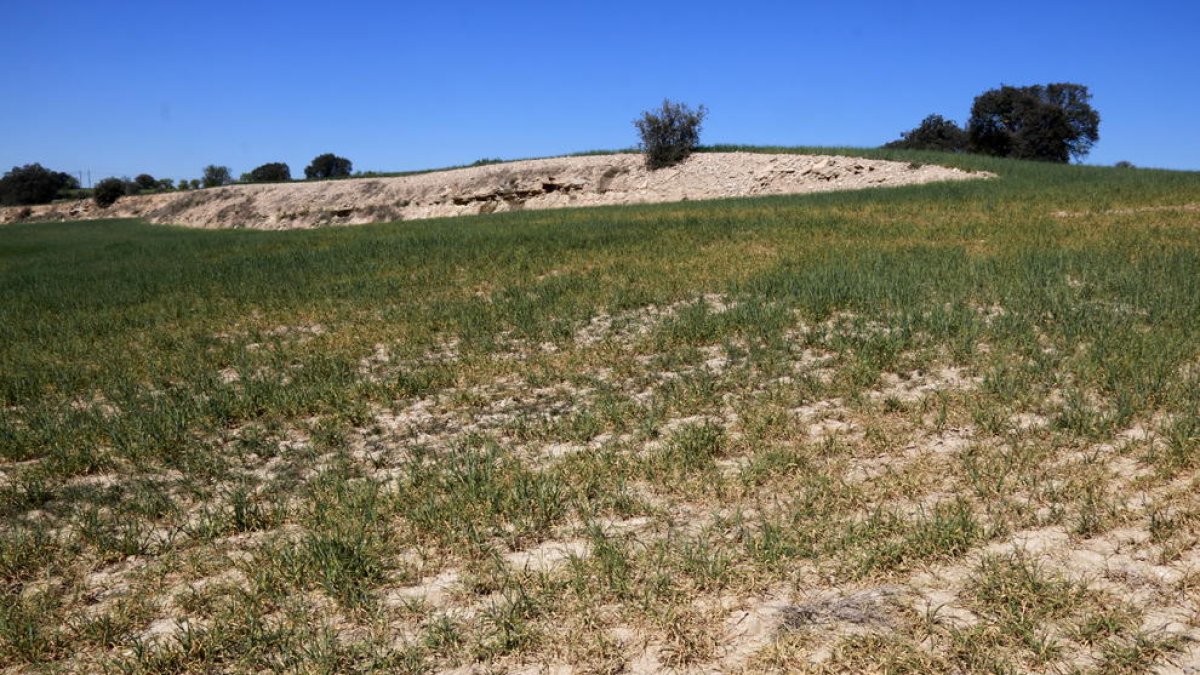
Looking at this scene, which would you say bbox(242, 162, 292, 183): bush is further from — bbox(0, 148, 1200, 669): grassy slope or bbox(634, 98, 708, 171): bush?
bbox(0, 148, 1200, 669): grassy slope

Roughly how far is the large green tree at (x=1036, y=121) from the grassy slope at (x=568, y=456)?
60.7m

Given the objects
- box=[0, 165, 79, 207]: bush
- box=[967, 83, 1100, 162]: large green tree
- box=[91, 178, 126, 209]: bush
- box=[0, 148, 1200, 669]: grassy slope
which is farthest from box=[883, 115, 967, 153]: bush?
box=[0, 165, 79, 207]: bush

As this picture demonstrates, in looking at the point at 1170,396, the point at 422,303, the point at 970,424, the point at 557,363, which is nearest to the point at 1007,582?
the point at 970,424

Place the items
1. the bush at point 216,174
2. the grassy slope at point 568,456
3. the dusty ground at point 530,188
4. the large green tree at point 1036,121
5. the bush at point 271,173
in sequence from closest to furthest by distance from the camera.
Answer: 1. the grassy slope at point 568,456
2. the dusty ground at point 530,188
3. the large green tree at point 1036,121
4. the bush at point 271,173
5. the bush at point 216,174

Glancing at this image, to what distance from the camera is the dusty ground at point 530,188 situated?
1585 inches

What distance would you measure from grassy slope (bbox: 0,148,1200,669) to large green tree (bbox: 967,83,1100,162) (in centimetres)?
6072

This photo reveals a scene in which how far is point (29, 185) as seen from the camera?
9494 cm

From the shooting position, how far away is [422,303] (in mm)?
12953

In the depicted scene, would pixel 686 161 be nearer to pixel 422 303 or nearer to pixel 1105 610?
pixel 422 303

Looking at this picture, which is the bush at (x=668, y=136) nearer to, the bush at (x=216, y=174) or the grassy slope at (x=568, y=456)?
the grassy slope at (x=568, y=456)

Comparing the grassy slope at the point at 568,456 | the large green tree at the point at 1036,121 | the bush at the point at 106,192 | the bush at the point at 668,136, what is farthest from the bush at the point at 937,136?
the bush at the point at 106,192

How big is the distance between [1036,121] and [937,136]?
38.7 ft

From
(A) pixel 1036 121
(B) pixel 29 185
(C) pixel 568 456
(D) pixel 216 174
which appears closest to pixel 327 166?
(D) pixel 216 174

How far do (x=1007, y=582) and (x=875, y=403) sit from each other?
2.98 metres
